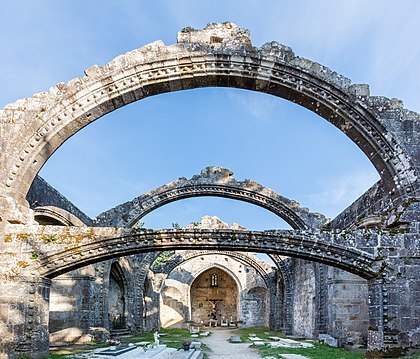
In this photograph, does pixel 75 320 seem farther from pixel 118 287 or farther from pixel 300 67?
pixel 300 67

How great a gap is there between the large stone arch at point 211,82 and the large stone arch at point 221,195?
27.5 feet

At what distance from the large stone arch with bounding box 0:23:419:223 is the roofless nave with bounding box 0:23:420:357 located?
0.9 inches

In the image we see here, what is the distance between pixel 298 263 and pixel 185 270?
1238cm

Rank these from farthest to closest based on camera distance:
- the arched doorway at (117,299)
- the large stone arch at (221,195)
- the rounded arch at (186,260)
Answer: the rounded arch at (186,260) → the arched doorway at (117,299) → the large stone arch at (221,195)

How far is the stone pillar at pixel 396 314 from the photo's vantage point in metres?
8.09

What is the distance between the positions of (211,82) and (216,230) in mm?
3579

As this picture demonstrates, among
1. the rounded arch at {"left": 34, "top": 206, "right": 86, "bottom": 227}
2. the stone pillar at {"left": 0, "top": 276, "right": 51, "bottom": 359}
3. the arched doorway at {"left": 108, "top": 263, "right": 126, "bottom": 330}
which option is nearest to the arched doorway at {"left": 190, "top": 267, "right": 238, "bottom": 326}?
the arched doorway at {"left": 108, "top": 263, "right": 126, "bottom": 330}

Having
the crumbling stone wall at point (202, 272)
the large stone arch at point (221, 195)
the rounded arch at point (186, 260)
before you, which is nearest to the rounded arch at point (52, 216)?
the large stone arch at point (221, 195)

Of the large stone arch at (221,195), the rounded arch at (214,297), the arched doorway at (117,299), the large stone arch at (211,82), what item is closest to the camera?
the large stone arch at (211,82)

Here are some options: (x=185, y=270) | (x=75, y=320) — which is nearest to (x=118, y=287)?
(x=75, y=320)

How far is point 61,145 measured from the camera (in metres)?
9.42

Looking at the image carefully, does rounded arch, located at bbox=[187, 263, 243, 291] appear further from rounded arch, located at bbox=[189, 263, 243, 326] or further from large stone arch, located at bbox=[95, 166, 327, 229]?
large stone arch, located at bbox=[95, 166, 327, 229]

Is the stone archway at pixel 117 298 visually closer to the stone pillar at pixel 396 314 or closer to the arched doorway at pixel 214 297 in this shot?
the stone pillar at pixel 396 314

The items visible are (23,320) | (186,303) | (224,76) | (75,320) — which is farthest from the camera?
(186,303)
